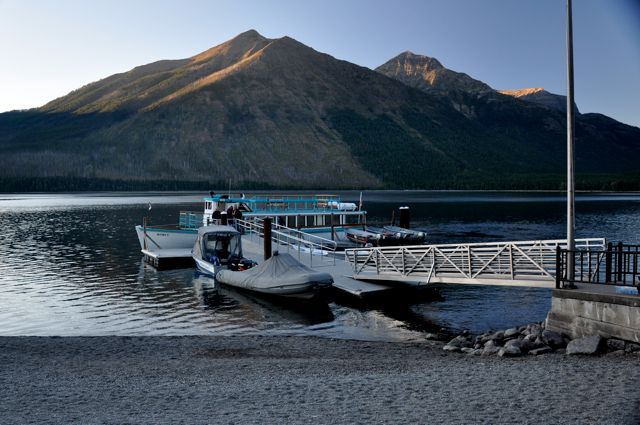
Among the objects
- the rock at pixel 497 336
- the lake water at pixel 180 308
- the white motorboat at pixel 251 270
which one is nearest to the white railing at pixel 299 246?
the white motorboat at pixel 251 270

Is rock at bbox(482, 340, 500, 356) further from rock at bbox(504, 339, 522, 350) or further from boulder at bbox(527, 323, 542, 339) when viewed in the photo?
boulder at bbox(527, 323, 542, 339)

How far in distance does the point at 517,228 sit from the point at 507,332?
63.8 metres

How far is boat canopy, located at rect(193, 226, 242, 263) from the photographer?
3781cm

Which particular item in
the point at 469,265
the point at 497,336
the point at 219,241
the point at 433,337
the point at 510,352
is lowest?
the point at 433,337

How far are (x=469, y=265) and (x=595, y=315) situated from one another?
26.7 feet

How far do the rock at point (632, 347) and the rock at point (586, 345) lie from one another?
64 centimetres

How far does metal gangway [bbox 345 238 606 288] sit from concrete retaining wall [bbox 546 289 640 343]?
3.15 meters

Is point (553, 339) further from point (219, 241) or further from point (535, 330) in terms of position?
point (219, 241)

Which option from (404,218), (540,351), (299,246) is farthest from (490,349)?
(404,218)

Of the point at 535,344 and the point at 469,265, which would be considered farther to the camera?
the point at 469,265

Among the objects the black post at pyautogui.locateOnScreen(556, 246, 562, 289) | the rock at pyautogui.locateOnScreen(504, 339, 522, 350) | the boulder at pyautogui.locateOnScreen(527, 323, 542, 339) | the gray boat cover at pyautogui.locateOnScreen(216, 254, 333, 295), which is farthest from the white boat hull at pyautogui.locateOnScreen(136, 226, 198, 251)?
the black post at pyautogui.locateOnScreen(556, 246, 562, 289)

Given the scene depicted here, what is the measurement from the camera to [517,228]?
262 feet

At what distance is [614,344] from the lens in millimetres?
16094

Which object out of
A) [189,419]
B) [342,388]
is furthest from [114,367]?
[342,388]
